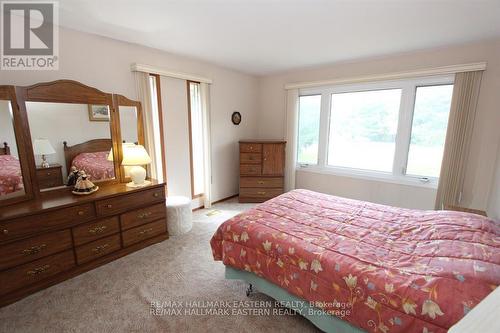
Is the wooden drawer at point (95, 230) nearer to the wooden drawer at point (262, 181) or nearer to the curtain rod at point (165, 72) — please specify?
the curtain rod at point (165, 72)

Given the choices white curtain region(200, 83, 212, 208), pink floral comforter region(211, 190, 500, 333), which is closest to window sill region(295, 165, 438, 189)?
pink floral comforter region(211, 190, 500, 333)

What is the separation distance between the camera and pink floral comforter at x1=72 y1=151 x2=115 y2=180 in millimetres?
2357

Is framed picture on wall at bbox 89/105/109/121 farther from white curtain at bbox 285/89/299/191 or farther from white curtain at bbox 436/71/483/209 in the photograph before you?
white curtain at bbox 436/71/483/209

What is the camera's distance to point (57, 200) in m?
2.04

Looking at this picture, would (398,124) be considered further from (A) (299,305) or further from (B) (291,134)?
(A) (299,305)

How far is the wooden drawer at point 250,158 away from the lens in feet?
13.0

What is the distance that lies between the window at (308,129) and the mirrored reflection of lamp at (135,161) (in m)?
2.78

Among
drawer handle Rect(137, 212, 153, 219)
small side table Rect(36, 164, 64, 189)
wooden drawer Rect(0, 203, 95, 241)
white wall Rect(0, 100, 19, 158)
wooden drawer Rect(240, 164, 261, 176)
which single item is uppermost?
white wall Rect(0, 100, 19, 158)

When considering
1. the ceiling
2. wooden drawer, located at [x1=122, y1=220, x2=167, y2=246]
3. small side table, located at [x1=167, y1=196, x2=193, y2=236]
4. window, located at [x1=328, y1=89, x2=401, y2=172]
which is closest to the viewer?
the ceiling

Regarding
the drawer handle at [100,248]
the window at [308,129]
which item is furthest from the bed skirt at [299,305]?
the window at [308,129]

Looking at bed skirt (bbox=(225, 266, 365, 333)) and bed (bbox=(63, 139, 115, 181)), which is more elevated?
bed (bbox=(63, 139, 115, 181))

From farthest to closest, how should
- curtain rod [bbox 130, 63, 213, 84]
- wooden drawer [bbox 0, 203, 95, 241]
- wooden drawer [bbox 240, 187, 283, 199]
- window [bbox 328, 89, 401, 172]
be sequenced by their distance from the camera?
wooden drawer [bbox 240, 187, 283, 199], window [bbox 328, 89, 401, 172], curtain rod [bbox 130, 63, 213, 84], wooden drawer [bbox 0, 203, 95, 241]

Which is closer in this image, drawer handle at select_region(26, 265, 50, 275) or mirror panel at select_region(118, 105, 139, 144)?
drawer handle at select_region(26, 265, 50, 275)

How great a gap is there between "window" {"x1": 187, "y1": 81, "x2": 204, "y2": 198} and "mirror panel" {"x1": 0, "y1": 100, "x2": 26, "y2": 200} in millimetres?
1947
